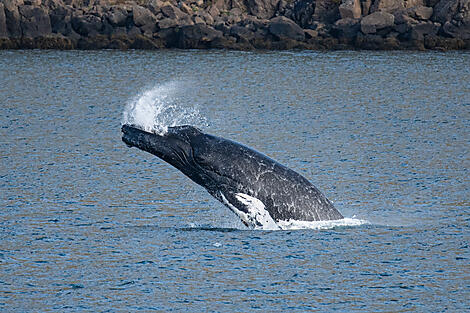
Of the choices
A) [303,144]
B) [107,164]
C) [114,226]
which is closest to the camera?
[114,226]

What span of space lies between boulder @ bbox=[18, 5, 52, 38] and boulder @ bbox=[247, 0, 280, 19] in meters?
17.9

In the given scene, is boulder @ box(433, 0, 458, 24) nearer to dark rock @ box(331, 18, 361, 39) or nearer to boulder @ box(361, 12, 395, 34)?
boulder @ box(361, 12, 395, 34)

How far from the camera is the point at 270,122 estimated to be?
34.9m

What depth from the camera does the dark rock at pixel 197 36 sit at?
7512cm

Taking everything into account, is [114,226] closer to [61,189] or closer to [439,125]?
[61,189]

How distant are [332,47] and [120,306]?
61975mm

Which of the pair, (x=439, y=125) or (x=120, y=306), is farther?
(x=439, y=125)

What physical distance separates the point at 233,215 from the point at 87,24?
2392 inches

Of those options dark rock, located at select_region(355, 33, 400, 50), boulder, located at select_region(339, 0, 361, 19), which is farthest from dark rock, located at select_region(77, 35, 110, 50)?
dark rock, located at select_region(355, 33, 400, 50)

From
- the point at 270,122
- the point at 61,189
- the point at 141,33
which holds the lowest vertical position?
the point at 141,33

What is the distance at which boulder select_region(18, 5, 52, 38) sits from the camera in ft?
254

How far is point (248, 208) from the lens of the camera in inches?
607

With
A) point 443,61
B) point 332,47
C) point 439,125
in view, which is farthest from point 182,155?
point 332,47

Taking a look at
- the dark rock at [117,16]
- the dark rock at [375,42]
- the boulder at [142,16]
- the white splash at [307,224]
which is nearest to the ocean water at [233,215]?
the white splash at [307,224]
